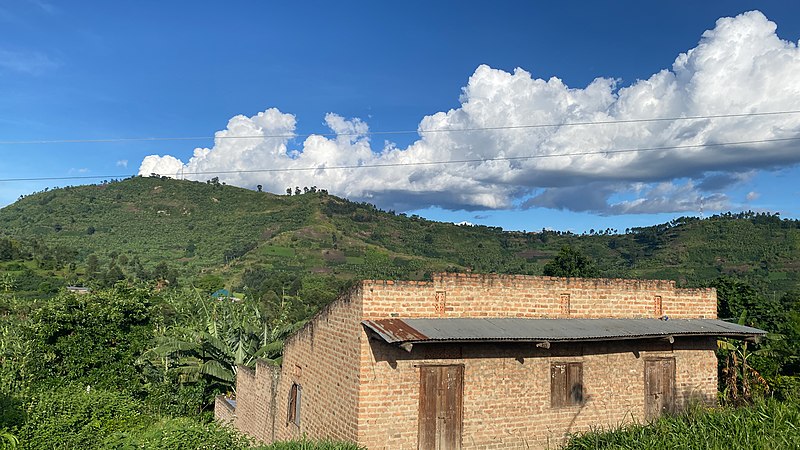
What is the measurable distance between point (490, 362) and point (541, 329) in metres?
1.14

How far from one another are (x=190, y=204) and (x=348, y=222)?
3663cm

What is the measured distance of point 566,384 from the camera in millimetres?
11117

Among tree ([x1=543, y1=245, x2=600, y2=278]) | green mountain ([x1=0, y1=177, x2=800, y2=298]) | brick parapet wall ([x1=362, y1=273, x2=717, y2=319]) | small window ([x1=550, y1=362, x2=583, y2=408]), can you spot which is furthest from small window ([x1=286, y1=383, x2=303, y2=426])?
green mountain ([x1=0, y1=177, x2=800, y2=298])

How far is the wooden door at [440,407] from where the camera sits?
32.2 feet

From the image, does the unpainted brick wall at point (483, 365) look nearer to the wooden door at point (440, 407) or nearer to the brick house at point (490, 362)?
the brick house at point (490, 362)

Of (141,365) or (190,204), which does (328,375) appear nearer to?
(141,365)

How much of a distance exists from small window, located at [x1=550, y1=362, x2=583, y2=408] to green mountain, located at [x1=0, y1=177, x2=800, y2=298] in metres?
60.7

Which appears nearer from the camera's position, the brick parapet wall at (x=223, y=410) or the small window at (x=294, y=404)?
the small window at (x=294, y=404)

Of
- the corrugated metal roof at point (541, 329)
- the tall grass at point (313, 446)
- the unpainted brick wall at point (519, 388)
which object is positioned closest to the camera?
the tall grass at point (313, 446)

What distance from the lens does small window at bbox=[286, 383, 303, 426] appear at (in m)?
11.9

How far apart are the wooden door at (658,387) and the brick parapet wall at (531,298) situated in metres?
1.07

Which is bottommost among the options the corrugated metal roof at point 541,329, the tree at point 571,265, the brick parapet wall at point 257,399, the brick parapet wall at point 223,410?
the brick parapet wall at point 223,410

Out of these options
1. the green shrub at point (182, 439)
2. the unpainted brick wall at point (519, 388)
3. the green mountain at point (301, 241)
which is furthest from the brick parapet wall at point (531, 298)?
the green mountain at point (301, 241)

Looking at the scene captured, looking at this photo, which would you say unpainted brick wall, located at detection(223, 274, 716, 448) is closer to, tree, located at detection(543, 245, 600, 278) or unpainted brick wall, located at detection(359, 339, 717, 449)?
unpainted brick wall, located at detection(359, 339, 717, 449)
